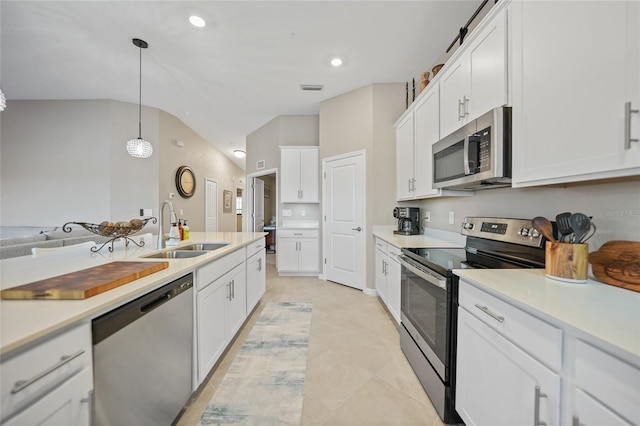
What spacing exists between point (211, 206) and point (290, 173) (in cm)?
320

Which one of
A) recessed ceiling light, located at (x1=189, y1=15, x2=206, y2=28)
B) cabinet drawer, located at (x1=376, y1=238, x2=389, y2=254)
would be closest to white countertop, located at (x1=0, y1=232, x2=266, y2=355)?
cabinet drawer, located at (x1=376, y1=238, x2=389, y2=254)

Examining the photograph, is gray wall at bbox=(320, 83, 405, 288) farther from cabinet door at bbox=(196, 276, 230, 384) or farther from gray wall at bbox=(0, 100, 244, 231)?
gray wall at bbox=(0, 100, 244, 231)

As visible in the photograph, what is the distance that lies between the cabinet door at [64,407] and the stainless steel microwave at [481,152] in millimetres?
2063

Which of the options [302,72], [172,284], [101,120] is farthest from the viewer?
[101,120]

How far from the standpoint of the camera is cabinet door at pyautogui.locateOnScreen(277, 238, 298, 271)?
173 inches

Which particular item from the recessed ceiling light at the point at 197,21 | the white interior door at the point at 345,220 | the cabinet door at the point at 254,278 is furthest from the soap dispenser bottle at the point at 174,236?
the white interior door at the point at 345,220

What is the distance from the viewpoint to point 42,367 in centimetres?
67

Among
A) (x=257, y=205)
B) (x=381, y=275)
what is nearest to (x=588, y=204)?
(x=381, y=275)

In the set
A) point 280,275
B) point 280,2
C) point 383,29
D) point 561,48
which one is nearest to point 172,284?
point 561,48

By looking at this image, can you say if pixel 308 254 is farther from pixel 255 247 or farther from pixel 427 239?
pixel 427 239

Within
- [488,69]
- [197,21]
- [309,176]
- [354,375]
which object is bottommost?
[354,375]

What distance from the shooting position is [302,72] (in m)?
3.30

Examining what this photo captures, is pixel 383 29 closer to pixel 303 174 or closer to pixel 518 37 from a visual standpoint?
pixel 518 37

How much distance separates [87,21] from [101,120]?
7.74 feet
